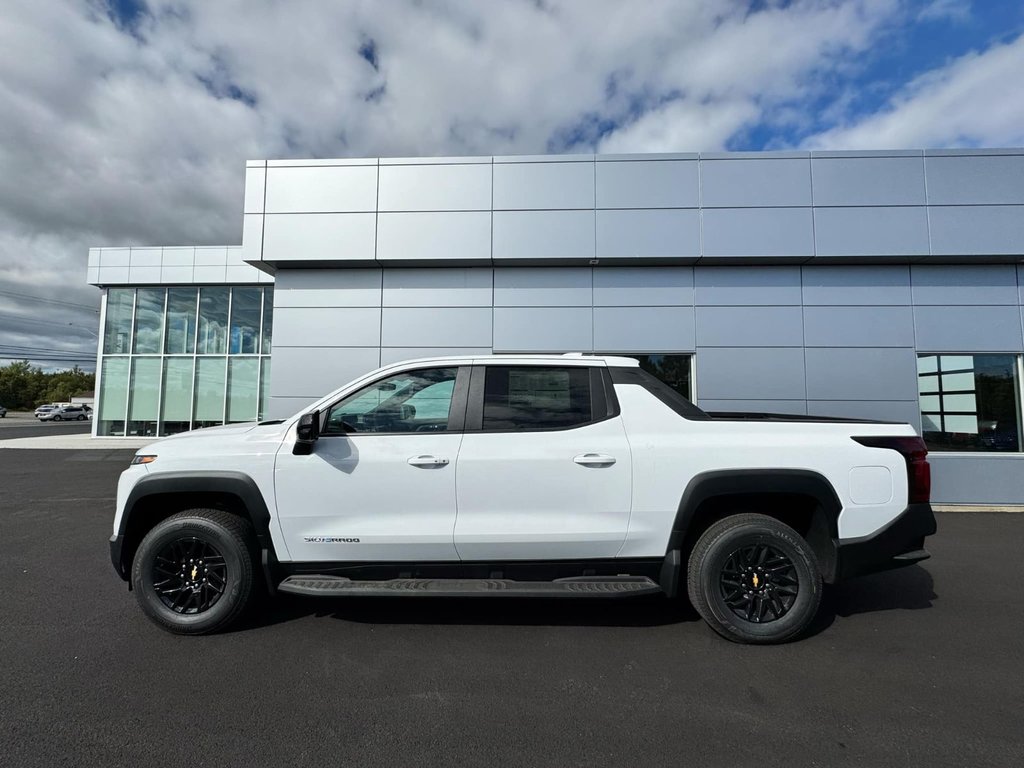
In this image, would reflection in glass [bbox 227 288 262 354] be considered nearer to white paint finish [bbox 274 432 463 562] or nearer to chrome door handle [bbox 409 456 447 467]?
white paint finish [bbox 274 432 463 562]

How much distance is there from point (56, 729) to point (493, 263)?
7.46m

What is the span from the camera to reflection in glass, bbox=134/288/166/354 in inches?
773

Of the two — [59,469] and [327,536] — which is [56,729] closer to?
[327,536]

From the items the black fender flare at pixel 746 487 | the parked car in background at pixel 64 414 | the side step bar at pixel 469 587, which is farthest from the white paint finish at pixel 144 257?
the parked car in background at pixel 64 414

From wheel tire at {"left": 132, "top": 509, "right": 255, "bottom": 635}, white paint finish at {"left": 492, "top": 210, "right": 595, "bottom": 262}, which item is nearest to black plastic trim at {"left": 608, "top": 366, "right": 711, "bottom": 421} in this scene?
wheel tire at {"left": 132, "top": 509, "right": 255, "bottom": 635}

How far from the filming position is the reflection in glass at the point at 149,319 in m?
19.6

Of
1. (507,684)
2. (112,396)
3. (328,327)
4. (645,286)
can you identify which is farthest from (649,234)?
(112,396)

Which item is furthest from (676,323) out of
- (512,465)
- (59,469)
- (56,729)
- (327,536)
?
(59,469)

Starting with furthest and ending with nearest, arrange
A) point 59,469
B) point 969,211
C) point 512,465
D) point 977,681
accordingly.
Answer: point 59,469 < point 969,211 < point 512,465 < point 977,681

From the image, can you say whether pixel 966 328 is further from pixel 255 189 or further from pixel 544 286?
pixel 255 189

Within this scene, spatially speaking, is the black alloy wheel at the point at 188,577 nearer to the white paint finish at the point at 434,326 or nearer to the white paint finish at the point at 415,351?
the white paint finish at the point at 415,351

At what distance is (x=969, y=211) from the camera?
7.93 m

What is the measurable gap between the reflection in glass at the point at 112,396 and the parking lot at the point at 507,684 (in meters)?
19.2

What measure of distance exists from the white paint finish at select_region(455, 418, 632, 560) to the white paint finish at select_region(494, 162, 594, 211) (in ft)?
20.3
